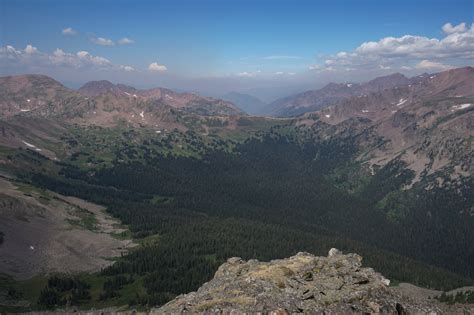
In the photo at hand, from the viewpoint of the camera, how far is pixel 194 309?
146ft

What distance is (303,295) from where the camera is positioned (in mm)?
45438

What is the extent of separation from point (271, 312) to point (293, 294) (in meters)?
4.94

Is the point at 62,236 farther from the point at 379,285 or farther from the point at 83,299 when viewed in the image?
the point at 379,285

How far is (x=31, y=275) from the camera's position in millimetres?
151375

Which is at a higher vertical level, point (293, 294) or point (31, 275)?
point (293, 294)

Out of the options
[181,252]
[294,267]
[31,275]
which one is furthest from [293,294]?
[181,252]

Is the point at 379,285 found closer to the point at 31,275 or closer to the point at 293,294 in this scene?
the point at 293,294

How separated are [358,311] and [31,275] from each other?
144 metres

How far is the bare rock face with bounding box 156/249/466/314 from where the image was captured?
4278 cm

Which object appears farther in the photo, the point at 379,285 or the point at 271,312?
the point at 379,285

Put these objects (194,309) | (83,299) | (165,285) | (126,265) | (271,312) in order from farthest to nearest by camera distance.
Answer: (126,265)
(165,285)
(83,299)
(194,309)
(271,312)

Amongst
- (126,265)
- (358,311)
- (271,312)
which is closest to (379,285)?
(358,311)

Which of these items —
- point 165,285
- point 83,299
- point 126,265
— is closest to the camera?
point 83,299

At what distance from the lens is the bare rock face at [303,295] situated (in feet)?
140
